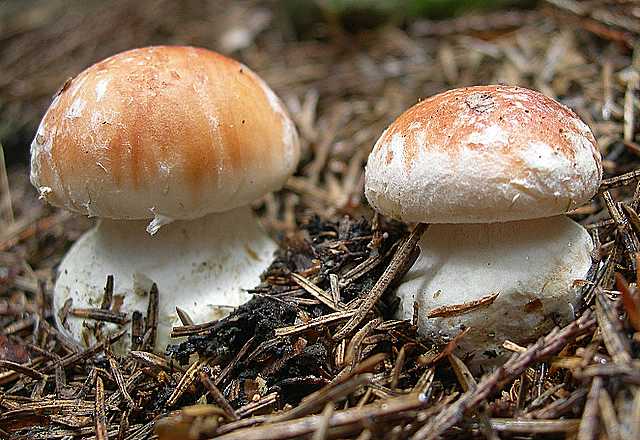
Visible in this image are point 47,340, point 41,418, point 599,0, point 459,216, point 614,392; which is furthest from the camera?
point 599,0

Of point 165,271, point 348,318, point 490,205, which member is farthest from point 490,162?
point 165,271

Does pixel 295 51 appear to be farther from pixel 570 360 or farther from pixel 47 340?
pixel 570 360

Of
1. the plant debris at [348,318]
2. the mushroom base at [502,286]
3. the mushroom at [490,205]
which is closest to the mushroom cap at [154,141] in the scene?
the plant debris at [348,318]

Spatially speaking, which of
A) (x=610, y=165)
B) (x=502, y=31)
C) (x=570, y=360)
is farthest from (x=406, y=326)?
(x=502, y=31)

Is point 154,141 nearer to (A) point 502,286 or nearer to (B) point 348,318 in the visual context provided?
(B) point 348,318

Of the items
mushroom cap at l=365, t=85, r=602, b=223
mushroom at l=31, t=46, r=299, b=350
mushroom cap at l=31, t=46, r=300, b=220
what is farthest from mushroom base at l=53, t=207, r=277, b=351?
mushroom cap at l=365, t=85, r=602, b=223

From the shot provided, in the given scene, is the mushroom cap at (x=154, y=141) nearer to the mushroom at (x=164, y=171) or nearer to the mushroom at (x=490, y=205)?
the mushroom at (x=164, y=171)
